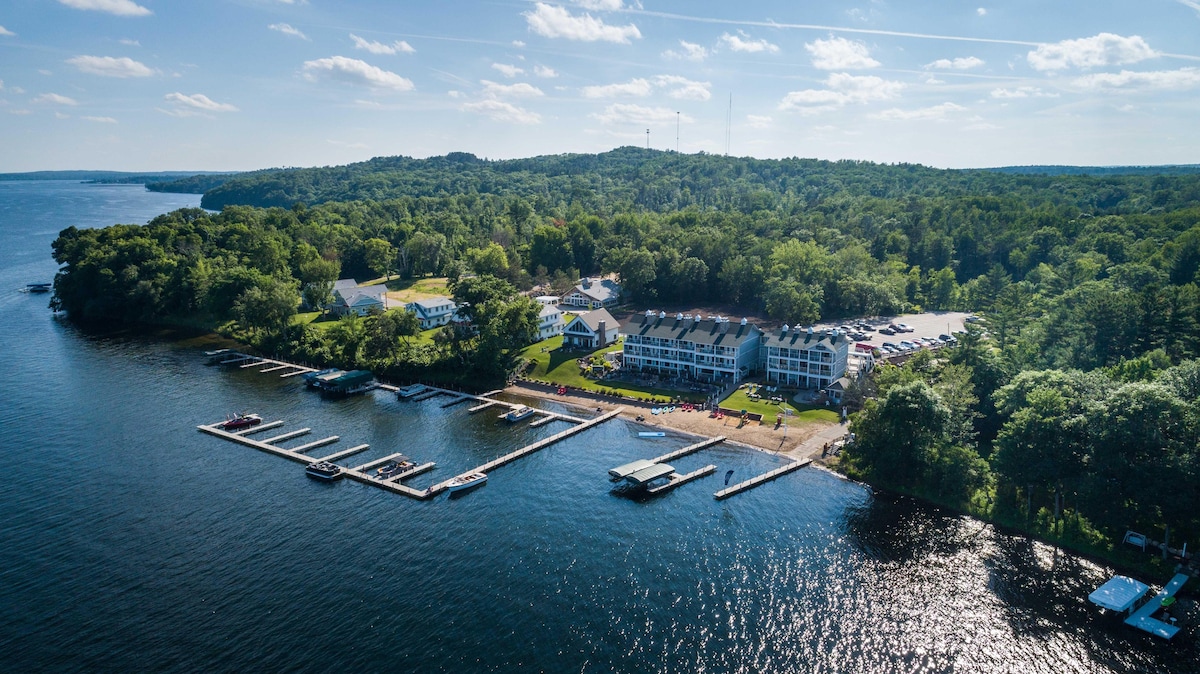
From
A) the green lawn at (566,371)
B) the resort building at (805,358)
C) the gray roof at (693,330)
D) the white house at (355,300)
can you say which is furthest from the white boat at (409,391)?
the resort building at (805,358)

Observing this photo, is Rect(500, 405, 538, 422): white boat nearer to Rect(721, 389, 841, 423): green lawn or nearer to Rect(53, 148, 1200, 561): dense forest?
Rect(53, 148, 1200, 561): dense forest

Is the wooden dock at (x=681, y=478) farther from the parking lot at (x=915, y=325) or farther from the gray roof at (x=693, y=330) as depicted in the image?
the parking lot at (x=915, y=325)

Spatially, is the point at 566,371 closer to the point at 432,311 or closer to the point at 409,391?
the point at 409,391

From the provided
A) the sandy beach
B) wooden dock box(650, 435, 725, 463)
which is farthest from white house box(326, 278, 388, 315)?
wooden dock box(650, 435, 725, 463)

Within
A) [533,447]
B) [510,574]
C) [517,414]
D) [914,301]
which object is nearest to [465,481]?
[533,447]

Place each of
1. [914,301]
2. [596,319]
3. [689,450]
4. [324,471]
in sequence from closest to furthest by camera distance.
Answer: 1. [324,471]
2. [689,450]
3. [596,319]
4. [914,301]

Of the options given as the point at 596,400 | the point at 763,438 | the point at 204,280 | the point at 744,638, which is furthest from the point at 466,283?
the point at 744,638
